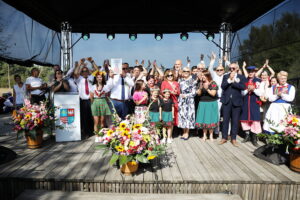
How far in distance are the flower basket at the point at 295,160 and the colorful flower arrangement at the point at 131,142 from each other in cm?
179

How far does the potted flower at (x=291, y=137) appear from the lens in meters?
2.56

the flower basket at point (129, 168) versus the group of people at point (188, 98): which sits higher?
the group of people at point (188, 98)

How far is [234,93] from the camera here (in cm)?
367

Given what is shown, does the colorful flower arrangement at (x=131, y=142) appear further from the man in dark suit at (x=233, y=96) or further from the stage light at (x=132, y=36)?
the stage light at (x=132, y=36)

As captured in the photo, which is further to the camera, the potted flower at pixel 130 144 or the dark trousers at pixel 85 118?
the dark trousers at pixel 85 118

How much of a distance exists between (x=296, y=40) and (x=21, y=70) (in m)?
31.3

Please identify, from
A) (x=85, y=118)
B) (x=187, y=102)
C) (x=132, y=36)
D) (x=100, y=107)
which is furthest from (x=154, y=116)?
(x=132, y=36)

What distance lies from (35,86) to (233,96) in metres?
4.22

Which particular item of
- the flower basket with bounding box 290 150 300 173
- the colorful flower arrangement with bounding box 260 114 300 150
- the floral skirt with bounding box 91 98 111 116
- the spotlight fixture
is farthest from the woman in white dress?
the spotlight fixture

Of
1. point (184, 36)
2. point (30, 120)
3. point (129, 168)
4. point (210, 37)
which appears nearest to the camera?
point (129, 168)

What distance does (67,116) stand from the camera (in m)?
3.85

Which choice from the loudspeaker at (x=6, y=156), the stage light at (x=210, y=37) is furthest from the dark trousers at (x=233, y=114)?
the stage light at (x=210, y=37)

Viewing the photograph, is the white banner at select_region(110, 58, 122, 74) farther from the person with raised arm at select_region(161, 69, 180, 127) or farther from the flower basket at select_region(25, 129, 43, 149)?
the flower basket at select_region(25, 129, 43, 149)

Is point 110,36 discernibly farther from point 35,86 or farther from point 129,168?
point 129,168
